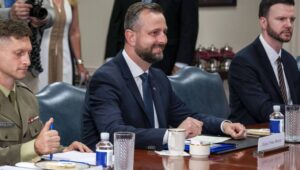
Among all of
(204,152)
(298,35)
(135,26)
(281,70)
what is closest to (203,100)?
(281,70)

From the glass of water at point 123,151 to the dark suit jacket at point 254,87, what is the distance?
1766 mm

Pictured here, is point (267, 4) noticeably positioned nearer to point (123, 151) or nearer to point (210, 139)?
point (210, 139)

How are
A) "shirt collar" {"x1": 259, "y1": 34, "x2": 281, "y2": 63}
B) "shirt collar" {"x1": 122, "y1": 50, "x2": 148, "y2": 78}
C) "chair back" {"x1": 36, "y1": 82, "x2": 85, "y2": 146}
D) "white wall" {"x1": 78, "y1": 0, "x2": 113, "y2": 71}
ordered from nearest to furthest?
"chair back" {"x1": 36, "y1": 82, "x2": 85, "y2": 146}
"shirt collar" {"x1": 122, "y1": 50, "x2": 148, "y2": 78}
"shirt collar" {"x1": 259, "y1": 34, "x2": 281, "y2": 63}
"white wall" {"x1": 78, "y1": 0, "x2": 113, "y2": 71}

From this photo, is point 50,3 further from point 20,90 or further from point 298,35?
point 298,35

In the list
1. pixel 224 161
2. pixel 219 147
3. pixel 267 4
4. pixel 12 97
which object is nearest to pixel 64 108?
pixel 12 97

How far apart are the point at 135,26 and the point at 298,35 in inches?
153

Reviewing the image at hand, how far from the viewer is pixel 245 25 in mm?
7426

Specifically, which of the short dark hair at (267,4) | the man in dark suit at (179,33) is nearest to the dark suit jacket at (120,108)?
the short dark hair at (267,4)

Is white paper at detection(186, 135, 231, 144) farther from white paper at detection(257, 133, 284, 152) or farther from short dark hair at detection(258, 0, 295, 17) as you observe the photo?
short dark hair at detection(258, 0, 295, 17)

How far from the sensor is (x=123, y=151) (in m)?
2.47

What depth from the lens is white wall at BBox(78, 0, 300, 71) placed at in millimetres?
7375

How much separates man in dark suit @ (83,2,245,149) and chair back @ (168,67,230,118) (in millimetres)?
465

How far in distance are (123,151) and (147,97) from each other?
39.8 inches

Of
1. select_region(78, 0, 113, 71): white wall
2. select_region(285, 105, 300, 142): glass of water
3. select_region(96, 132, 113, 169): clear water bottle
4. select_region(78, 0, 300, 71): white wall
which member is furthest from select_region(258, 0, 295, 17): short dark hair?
select_region(78, 0, 113, 71): white wall
